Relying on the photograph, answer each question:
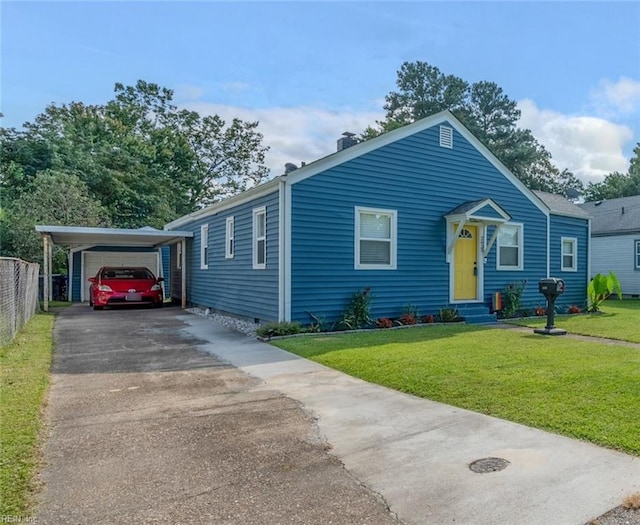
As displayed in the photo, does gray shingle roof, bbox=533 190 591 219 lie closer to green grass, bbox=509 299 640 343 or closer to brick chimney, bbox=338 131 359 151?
green grass, bbox=509 299 640 343

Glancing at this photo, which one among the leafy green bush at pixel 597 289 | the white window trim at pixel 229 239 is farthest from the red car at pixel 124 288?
the leafy green bush at pixel 597 289

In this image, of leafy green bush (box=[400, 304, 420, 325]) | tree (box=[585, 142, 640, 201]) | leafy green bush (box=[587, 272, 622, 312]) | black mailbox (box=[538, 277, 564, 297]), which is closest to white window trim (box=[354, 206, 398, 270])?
leafy green bush (box=[400, 304, 420, 325])

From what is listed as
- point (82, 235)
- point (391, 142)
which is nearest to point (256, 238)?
point (391, 142)

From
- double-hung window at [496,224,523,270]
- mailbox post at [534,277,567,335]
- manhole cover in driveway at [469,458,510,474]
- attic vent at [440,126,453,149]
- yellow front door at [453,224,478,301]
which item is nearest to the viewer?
manhole cover in driveway at [469,458,510,474]


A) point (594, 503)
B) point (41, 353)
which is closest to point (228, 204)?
point (41, 353)

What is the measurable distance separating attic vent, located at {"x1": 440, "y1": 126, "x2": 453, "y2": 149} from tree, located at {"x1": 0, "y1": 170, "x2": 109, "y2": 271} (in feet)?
50.8

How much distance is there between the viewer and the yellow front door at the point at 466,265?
39.3 ft

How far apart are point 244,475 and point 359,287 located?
741 centimetres

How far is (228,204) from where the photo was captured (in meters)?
12.4

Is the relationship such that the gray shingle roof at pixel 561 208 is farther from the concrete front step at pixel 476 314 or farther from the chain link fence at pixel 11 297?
the chain link fence at pixel 11 297

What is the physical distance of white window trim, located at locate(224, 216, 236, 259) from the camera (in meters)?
12.3

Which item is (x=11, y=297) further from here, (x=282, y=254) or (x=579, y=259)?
(x=579, y=259)

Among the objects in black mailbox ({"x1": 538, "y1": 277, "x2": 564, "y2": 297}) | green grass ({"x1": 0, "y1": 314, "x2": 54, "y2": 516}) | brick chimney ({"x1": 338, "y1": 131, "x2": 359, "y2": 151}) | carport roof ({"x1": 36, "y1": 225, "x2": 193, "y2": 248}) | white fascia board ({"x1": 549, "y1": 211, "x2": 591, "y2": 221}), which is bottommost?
green grass ({"x1": 0, "y1": 314, "x2": 54, "y2": 516})

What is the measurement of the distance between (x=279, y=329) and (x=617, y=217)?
847 inches
